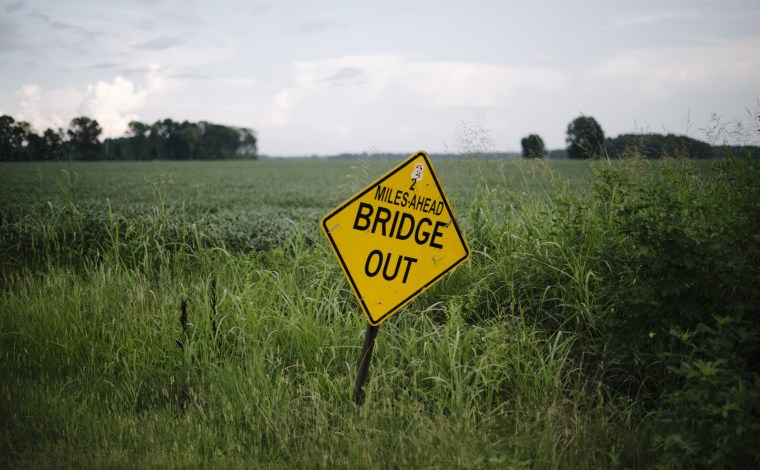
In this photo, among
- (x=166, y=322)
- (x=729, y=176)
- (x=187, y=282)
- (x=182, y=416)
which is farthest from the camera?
(x=187, y=282)

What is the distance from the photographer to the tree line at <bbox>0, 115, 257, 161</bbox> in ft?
25.7

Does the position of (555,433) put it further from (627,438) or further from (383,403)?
(383,403)

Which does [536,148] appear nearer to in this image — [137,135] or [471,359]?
[471,359]

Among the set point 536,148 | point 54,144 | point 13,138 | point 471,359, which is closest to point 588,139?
point 536,148

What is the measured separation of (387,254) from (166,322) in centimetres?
244

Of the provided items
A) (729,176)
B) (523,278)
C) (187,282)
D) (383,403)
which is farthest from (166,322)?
(729,176)

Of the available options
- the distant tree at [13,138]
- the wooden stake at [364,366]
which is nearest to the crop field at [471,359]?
the wooden stake at [364,366]

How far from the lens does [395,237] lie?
131 inches

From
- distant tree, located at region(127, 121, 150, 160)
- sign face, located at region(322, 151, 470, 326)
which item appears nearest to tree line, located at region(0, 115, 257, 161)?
distant tree, located at region(127, 121, 150, 160)

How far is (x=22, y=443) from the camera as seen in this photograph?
330 cm

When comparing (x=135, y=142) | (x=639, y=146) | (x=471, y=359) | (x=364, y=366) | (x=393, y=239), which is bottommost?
(x=471, y=359)

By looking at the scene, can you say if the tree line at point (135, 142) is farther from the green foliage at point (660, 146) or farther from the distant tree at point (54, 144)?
the green foliage at point (660, 146)

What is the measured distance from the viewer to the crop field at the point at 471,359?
292cm

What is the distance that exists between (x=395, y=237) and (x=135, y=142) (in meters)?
47.0
